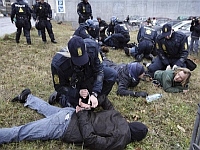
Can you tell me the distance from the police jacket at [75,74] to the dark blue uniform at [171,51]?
7.25ft

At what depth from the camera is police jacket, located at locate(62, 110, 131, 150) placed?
2.10m

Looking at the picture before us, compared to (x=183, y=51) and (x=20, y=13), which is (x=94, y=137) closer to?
(x=183, y=51)

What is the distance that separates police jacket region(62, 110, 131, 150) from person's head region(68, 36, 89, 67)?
528mm

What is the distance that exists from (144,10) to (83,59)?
22851 millimetres

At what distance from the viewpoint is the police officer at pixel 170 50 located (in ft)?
13.9

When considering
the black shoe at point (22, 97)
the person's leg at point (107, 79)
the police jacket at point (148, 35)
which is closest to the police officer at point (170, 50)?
the police jacket at point (148, 35)

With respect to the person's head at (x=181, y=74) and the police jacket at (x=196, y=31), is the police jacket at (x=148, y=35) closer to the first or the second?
the police jacket at (x=196, y=31)

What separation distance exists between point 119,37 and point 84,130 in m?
5.07

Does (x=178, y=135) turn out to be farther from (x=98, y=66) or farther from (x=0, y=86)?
(x=0, y=86)

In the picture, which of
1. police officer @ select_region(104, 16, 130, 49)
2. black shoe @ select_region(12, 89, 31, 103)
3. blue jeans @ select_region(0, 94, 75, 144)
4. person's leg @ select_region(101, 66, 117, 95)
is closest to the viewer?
blue jeans @ select_region(0, 94, 75, 144)

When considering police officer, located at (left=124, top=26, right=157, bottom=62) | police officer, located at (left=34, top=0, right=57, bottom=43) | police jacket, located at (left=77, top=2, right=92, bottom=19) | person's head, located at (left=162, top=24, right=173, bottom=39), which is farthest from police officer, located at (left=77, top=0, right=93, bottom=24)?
person's head, located at (left=162, top=24, right=173, bottom=39)

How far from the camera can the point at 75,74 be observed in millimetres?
2477

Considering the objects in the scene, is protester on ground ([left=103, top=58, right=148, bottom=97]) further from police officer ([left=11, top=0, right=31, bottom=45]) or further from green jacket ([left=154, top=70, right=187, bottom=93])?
police officer ([left=11, top=0, right=31, bottom=45])

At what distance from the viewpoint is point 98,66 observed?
262cm
